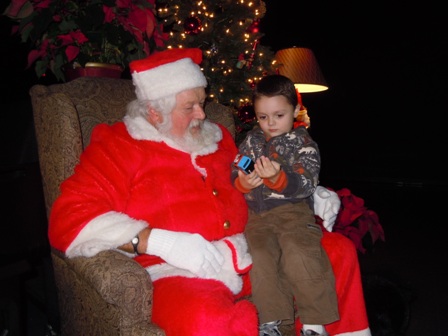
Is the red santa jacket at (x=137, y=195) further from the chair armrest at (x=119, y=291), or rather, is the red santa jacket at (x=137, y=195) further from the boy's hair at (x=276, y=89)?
the boy's hair at (x=276, y=89)

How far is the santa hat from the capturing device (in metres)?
1.74

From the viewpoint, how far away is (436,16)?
8156 millimetres

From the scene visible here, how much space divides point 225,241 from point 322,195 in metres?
0.60

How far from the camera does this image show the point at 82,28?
226 cm

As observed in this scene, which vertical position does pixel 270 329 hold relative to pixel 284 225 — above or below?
below

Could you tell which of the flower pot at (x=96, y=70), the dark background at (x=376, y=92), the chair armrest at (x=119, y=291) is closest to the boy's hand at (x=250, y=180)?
the chair armrest at (x=119, y=291)

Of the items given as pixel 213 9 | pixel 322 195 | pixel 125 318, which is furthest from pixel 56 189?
pixel 213 9

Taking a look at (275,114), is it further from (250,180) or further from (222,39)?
(222,39)

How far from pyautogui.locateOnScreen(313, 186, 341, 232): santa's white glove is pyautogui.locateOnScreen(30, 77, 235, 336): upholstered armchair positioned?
0.95 meters

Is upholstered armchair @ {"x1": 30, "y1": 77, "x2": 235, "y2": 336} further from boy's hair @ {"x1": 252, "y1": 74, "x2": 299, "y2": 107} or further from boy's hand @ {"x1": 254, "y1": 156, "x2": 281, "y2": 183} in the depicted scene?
boy's hair @ {"x1": 252, "y1": 74, "x2": 299, "y2": 107}

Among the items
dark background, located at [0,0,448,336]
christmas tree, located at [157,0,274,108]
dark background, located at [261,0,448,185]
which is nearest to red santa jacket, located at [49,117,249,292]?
christmas tree, located at [157,0,274,108]

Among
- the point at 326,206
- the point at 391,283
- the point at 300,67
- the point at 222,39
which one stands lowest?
the point at 391,283

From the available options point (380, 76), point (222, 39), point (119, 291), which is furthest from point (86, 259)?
point (380, 76)

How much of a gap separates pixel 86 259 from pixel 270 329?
2.43 feet
